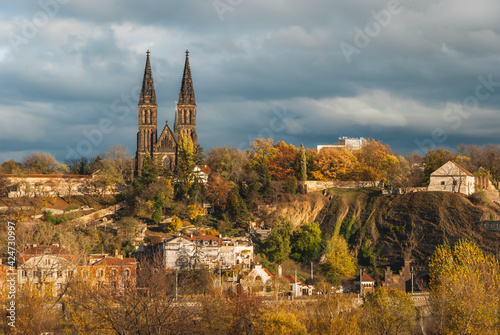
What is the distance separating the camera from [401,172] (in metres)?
83.3

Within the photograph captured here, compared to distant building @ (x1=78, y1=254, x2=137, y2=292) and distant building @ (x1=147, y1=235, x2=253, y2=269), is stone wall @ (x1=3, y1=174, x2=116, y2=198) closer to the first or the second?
distant building @ (x1=147, y1=235, x2=253, y2=269)

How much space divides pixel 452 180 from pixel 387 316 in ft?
110

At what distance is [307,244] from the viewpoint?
67.2 m

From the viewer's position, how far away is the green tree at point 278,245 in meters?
65.4

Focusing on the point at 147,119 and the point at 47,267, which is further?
the point at 147,119

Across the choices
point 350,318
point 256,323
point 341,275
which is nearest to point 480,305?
point 350,318

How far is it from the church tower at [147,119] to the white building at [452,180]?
3626 cm

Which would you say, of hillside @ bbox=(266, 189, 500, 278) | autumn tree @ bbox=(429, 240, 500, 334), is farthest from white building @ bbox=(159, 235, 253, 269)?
autumn tree @ bbox=(429, 240, 500, 334)

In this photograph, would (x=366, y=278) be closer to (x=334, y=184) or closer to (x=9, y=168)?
(x=334, y=184)

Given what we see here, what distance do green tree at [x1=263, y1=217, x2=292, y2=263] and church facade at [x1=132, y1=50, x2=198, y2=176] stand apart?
896 inches

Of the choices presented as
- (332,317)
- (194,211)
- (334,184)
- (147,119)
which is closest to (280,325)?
(332,317)

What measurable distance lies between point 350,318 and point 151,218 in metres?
33.6

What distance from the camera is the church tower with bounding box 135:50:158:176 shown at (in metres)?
86.7

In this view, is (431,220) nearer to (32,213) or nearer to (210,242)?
(210,242)
